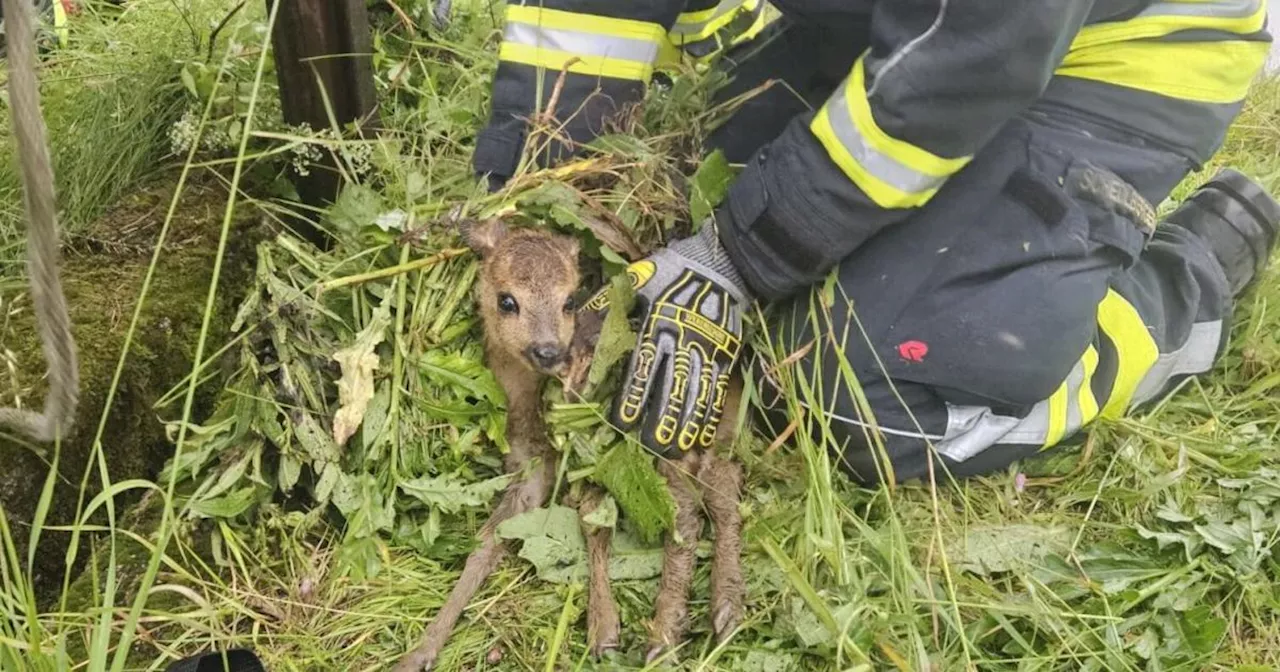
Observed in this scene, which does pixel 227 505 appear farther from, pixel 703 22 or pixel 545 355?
pixel 703 22

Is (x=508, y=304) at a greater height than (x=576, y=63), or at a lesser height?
lesser

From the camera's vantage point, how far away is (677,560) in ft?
6.97

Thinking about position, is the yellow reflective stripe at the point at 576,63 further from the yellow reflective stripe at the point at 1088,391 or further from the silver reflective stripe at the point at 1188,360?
the silver reflective stripe at the point at 1188,360

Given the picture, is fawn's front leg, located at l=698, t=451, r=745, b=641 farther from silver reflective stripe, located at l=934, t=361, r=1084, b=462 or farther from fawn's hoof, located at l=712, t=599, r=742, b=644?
silver reflective stripe, located at l=934, t=361, r=1084, b=462

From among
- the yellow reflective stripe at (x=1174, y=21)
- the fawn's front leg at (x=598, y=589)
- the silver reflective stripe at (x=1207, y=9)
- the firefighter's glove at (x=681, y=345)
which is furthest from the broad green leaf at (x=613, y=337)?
the silver reflective stripe at (x=1207, y=9)

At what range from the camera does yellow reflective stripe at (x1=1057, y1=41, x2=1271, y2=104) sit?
7.74 ft

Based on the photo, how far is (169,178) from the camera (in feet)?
9.27

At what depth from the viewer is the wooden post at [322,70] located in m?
2.43

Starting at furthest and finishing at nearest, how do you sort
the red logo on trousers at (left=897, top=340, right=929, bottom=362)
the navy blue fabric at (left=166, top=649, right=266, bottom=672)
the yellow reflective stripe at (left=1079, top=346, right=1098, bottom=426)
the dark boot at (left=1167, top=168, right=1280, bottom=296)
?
the dark boot at (left=1167, top=168, right=1280, bottom=296) < the yellow reflective stripe at (left=1079, top=346, right=1098, bottom=426) < the red logo on trousers at (left=897, top=340, right=929, bottom=362) < the navy blue fabric at (left=166, top=649, right=266, bottom=672)

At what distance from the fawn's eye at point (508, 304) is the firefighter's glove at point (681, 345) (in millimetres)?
195

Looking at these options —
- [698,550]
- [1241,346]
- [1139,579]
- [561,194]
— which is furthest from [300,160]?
[1241,346]

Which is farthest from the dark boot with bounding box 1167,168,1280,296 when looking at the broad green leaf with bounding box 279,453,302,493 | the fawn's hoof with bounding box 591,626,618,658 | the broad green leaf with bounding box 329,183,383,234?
the broad green leaf with bounding box 279,453,302,493

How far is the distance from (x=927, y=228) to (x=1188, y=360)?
0.96 meters

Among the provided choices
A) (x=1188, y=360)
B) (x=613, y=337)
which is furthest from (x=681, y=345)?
(x=1188, y=360)
